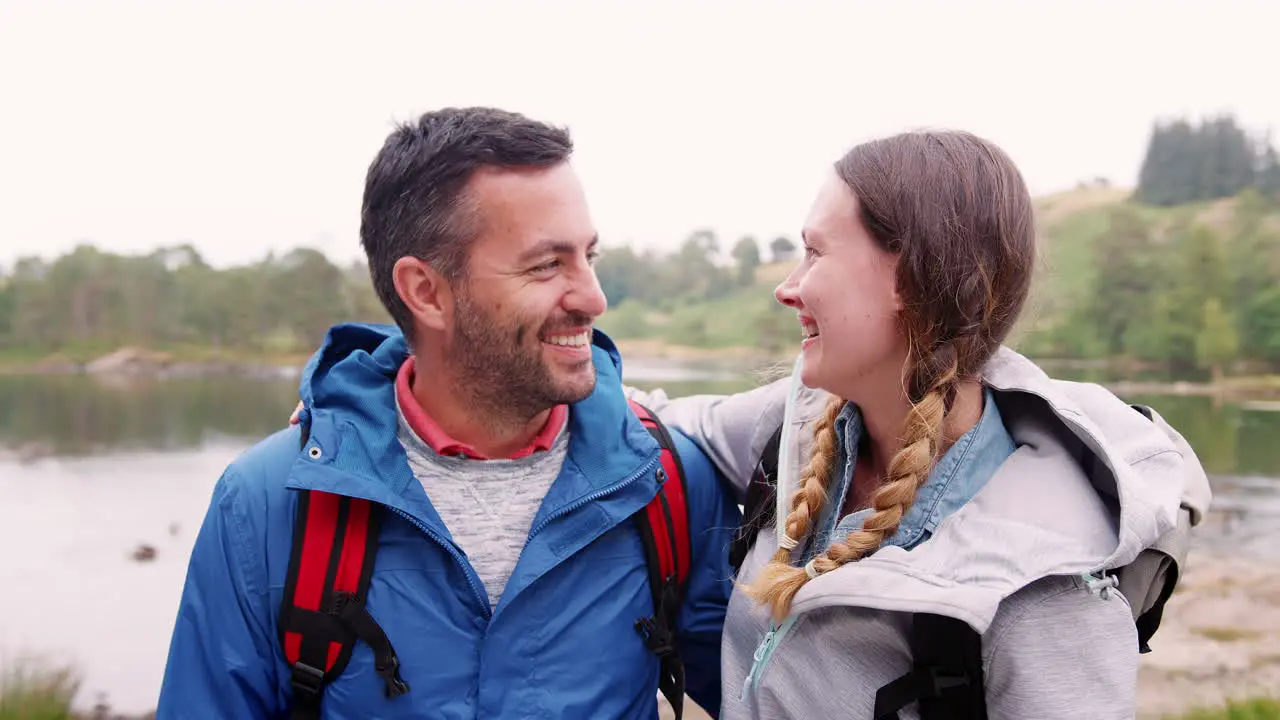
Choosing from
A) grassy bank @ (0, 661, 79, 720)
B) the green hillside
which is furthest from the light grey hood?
the green hillside

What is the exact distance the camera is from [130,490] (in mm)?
18812

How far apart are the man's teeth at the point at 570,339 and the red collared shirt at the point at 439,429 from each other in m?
0.20

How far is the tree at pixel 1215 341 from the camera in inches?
851

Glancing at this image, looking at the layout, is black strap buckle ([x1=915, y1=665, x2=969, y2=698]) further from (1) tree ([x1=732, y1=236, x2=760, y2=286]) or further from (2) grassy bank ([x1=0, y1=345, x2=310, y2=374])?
(1) tree ([x1=732, y1=236, x2=760, y2=286])

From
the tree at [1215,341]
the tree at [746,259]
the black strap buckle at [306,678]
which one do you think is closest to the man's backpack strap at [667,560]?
the black strap buckle at [306,678]

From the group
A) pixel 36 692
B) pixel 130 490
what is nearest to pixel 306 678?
pixel 36 692

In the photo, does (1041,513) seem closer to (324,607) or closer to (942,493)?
(942,493)

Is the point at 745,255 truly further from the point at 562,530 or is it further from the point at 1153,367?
the point at 562,530

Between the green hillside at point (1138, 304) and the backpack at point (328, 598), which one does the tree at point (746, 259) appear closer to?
the green hillside at point (1138, 304)

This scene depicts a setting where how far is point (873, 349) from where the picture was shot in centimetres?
172

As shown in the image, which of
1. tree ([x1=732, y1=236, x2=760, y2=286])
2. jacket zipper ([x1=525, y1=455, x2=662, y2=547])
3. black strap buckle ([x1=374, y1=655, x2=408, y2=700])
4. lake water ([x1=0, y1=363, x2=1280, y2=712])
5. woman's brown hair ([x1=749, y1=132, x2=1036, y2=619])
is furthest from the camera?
tree ([x1=732, y1=236, x2=760, y2=286])

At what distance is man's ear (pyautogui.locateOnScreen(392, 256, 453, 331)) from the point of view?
6.89 feet

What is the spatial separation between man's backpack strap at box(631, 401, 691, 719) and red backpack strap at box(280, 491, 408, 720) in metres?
0.61

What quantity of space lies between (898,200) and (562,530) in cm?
103
